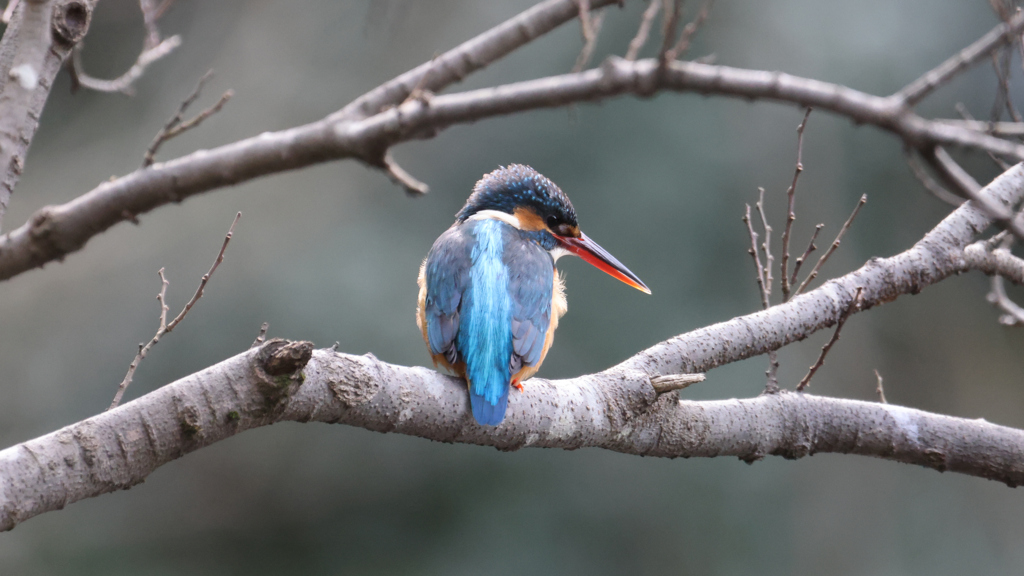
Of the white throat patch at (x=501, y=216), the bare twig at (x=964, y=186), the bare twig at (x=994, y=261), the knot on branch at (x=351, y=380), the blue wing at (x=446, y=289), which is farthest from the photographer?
the white throat patch at (x=501, y=216)

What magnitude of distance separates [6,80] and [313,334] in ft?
11.0

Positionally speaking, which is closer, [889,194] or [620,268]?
[620,268]

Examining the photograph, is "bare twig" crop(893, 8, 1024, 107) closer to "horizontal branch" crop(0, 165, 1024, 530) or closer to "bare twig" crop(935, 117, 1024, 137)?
"bare twig" crop(935, 117, 1024, 137)

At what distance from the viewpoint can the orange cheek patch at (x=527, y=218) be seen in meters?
2.23

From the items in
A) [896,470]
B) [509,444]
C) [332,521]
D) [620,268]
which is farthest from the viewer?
[896,470]


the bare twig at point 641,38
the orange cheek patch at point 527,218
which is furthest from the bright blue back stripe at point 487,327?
the bare twig at point 641,38

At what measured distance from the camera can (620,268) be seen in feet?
7.55

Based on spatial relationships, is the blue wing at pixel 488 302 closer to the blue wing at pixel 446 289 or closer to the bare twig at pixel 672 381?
the blue wing at pixel 446 289

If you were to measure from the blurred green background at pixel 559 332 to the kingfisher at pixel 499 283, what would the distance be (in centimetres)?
224

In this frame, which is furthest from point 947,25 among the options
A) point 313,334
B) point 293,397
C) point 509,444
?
point 293,397

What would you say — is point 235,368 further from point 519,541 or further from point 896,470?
point 896,470

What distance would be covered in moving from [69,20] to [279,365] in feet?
2.00

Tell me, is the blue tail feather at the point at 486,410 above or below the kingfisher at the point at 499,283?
below

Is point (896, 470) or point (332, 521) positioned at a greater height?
point (896, 470)
